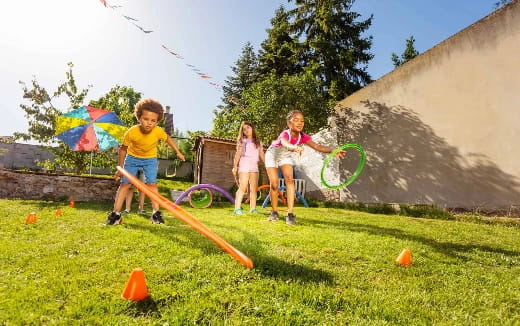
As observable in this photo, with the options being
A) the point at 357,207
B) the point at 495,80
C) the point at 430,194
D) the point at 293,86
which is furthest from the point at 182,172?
the point at 495,80

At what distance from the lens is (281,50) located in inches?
885

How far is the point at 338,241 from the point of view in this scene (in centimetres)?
391

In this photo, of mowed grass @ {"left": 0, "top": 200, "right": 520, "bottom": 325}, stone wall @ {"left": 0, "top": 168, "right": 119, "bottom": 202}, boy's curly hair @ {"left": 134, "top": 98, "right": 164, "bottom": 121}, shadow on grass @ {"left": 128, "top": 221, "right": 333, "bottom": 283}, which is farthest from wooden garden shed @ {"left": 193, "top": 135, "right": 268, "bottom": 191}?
mowed grass @ {"left": 0, "top": 200, "right": 520, "bottom": 325}

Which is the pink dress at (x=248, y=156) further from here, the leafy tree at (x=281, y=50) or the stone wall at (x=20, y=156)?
the stone wall at (x=20, y=156)

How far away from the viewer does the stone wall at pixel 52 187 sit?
9.13 meters

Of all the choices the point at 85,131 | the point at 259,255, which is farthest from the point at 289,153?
the point at 85,131

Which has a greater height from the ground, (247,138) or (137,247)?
(247,138)

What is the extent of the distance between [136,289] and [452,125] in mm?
10357

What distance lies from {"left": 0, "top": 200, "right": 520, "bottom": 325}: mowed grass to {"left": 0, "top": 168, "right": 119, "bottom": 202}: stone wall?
5636mm

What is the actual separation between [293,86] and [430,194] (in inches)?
305

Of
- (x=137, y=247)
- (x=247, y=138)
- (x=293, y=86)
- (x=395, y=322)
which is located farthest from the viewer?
(x=293, y=86)

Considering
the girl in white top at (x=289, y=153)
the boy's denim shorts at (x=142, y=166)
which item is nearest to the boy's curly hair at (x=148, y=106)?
the boy's denim shorts at (x=142, y=166)

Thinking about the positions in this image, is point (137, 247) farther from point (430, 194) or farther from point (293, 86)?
point (293, 86)

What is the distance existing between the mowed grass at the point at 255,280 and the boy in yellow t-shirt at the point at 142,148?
3.41 feet
